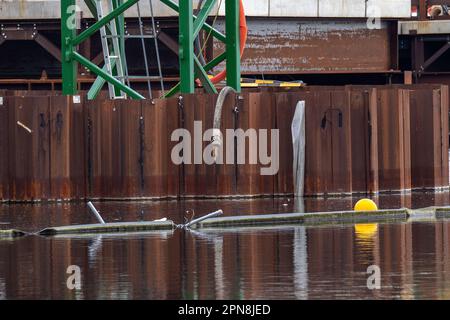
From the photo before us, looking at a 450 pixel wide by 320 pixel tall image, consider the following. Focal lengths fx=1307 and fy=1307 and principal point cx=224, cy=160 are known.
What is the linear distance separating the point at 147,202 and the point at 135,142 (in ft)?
3.84

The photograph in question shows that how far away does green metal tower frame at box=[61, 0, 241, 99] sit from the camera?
82.2ft

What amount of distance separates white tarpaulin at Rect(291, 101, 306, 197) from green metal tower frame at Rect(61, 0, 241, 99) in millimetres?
2161

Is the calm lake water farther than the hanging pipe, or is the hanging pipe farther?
the hanging pipe

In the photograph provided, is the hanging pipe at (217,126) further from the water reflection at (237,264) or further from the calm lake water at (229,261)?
the water reflection at (237,264)

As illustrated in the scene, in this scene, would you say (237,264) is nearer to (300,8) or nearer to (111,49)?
(111,49)

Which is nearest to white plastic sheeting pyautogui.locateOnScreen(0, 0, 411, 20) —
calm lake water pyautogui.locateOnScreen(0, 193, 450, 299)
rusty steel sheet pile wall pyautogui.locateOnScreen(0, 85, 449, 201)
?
rusty steel sheet pile wall pyautogui.locateOnScreen(0, 85, 449, 201)

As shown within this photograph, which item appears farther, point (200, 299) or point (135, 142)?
point (135, 142)

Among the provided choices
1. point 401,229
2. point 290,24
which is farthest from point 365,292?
point 290,24

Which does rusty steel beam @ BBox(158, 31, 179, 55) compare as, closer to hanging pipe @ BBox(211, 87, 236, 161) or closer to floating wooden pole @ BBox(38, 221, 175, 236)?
hanging pipe @ BBox(211, 87, 236, 161)

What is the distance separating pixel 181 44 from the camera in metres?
25.0

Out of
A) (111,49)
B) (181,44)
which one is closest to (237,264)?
(181,44)

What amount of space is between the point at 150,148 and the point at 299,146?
2844 millimetres

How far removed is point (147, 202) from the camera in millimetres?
24203

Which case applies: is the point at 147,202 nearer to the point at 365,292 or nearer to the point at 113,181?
the point at 113,181
